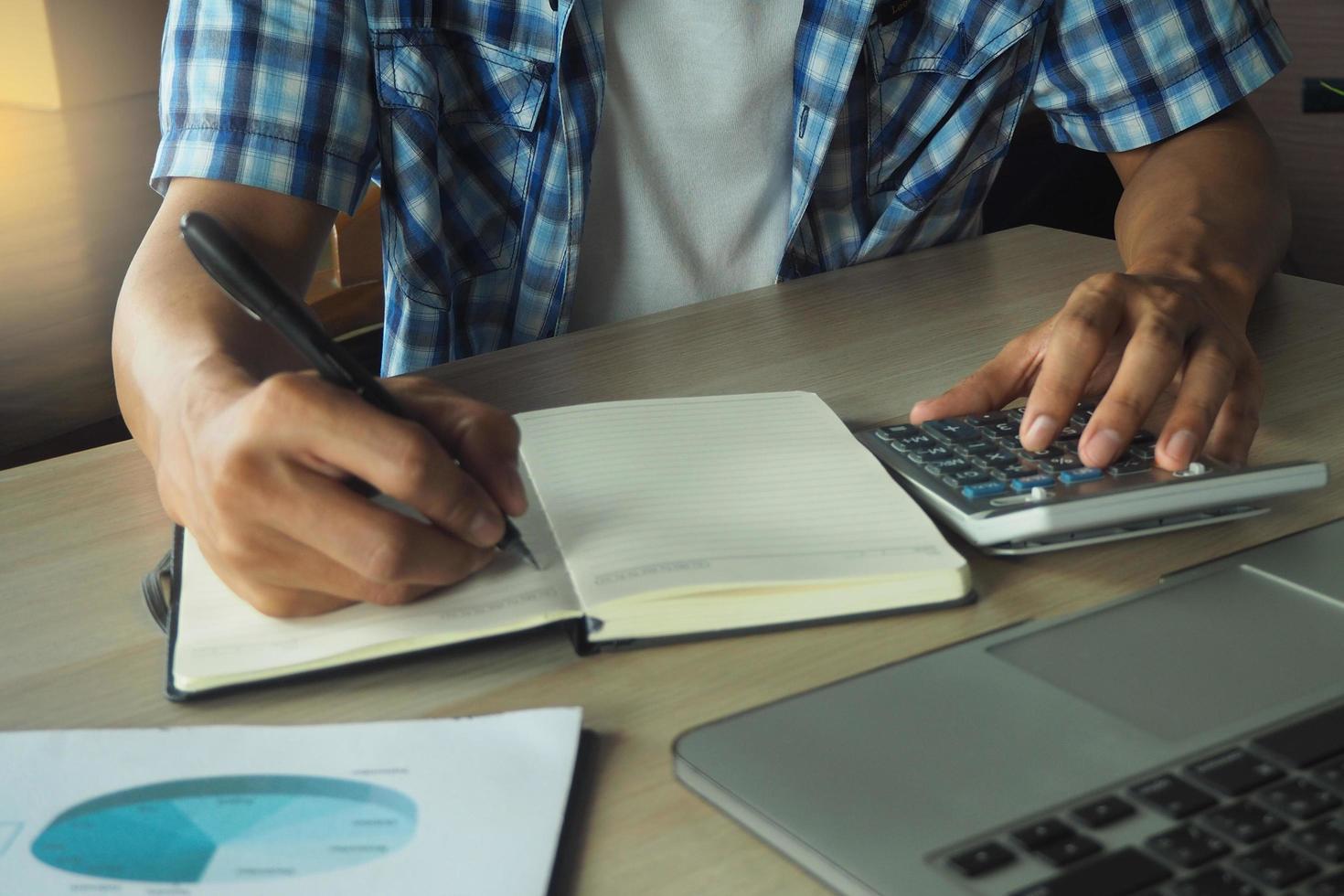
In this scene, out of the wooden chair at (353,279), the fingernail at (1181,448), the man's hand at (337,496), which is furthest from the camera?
the wooden chair at (353,279)

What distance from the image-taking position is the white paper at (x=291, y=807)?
1.17 ft

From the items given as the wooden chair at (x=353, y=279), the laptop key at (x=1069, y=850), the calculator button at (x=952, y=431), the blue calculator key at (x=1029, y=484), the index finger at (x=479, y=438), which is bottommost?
the wooden chair at (x=353, y=279)

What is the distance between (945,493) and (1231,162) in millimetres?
578

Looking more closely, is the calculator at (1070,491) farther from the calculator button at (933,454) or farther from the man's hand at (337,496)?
the man's hand at (337,496)

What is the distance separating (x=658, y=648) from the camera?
1.59 ft

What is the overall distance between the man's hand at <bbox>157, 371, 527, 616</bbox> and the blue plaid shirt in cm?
38

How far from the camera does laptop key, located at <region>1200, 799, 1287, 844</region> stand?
331mm

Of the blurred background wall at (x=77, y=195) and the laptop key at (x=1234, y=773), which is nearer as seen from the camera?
the laptop key at (x=1234, y=773)

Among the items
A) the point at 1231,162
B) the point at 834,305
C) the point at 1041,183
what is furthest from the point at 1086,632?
the point at 1041,183

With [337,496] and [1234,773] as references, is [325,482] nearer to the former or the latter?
[337,496]

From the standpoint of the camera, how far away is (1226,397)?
2.11ft

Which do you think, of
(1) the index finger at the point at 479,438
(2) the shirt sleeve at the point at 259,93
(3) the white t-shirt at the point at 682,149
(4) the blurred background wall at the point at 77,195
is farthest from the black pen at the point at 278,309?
(4) the blurred background wall at the point at 77,195

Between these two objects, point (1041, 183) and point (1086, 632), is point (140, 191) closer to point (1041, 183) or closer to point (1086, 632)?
point (1041, 183)

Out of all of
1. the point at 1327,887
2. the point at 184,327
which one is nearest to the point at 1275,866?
the point at 1327,887
